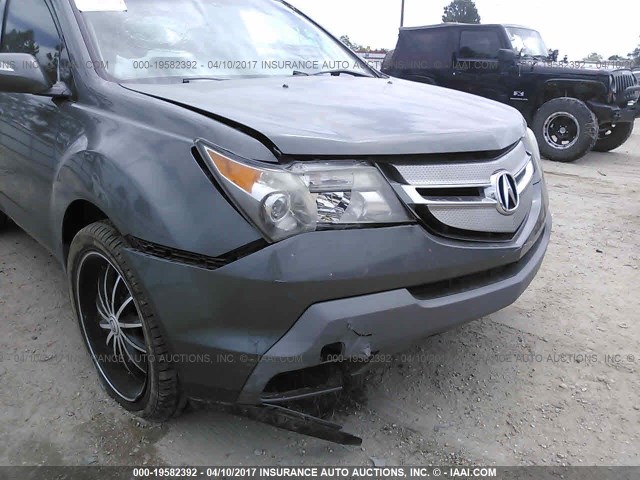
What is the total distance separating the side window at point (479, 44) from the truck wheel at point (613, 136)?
2.15 meters

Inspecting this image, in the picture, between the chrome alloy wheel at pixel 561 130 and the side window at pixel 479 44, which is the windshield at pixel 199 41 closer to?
the chrome alloy wheel at pixel 561 130

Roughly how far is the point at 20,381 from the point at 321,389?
5.00ft

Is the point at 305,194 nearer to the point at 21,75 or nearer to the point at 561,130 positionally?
the point at 21,75

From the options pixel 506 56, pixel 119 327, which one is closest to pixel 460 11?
pixel 506 56

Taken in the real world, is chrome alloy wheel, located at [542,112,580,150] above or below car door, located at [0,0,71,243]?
below

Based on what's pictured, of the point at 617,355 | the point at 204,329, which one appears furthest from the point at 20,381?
the point at 617,355

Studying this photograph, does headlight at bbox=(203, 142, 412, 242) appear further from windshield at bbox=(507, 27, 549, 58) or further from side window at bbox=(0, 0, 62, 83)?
windshield at bbox=(507, 27, 549, 58)

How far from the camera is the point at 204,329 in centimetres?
163

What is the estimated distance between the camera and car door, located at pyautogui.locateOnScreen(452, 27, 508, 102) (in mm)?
8422

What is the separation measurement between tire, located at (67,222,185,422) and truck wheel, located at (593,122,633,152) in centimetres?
840

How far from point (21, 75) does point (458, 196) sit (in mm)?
1796

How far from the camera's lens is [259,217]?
153 cm

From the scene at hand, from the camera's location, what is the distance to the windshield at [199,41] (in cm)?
229

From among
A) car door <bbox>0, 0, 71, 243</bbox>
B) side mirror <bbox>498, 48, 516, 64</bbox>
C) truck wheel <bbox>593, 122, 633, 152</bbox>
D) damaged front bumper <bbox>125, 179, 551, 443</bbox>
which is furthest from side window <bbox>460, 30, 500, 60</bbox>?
damaged front bumper <bbox>125, 179, 551, 443</bbox>
